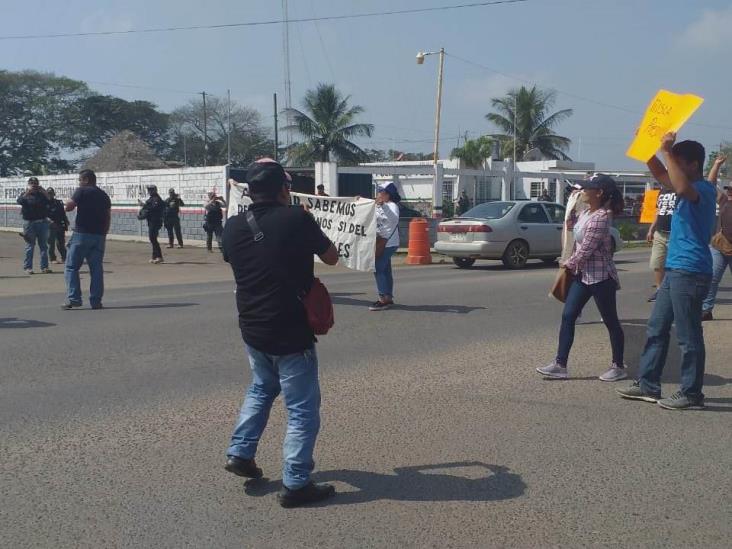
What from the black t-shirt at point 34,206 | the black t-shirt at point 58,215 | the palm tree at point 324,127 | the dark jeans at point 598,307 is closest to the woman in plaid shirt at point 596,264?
the dark jeans at point 598,307

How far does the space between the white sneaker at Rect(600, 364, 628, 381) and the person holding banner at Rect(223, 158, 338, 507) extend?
10.9 ft

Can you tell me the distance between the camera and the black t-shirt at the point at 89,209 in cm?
1065

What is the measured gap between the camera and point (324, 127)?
46.3 m

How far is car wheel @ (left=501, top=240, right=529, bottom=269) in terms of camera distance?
57.9ft

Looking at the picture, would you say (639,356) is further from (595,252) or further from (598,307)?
(595,252)

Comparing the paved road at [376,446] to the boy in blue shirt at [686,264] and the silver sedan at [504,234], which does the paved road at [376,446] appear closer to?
the boy in blue shirt at [686,264]

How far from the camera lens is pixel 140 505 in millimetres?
4227

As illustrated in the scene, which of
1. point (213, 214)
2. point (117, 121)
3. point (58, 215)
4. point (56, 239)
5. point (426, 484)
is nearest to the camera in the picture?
point (426, 484)

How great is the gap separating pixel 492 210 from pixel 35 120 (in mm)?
66087

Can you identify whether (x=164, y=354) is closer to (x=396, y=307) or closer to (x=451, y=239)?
(x=396, y=307)

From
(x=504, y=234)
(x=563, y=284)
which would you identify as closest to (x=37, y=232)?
(x=504, y=234)

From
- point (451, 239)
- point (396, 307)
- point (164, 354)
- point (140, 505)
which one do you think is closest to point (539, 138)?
→ point (451, 239)

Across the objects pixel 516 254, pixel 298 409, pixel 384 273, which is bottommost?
pixel 516 254

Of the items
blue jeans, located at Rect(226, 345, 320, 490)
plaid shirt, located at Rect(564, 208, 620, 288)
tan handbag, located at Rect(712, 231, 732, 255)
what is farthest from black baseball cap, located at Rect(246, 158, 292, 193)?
tan handbag, located at Rect(712, 231, 732, 255)
